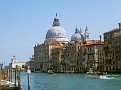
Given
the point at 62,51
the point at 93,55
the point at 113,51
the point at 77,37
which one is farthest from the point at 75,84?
the point at 77,37

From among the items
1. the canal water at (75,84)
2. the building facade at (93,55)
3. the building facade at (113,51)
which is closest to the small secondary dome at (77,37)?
the building facade at (93,55)

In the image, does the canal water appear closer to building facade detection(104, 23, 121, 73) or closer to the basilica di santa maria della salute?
building facade detection(104, 23, 121, 73)

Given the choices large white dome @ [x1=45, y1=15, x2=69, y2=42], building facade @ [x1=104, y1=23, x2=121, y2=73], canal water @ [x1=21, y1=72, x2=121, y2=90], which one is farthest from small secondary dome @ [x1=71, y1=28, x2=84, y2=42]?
canal water @ [x1=21, y1=72, x2=121, y2=90]

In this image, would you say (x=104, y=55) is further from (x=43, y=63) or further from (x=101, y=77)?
(x=43, y=63)

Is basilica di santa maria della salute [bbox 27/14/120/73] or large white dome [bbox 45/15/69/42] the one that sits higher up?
large white dome [bbox 45/15/69/42]

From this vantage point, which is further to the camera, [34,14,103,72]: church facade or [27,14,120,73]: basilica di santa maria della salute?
[34,14,103,72]: church facade

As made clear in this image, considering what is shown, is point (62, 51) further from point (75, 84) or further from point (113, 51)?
point (75, 84)

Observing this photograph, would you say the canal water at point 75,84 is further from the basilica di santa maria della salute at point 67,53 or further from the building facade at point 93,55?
the building facade at point 93,55

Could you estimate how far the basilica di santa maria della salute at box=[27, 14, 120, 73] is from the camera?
2265 inches

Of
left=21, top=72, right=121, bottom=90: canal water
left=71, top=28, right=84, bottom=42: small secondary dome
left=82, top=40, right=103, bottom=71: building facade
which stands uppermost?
left=71, top=28, right=84, bottom=42: small secondary dome

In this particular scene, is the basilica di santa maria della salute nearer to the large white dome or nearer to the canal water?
the large white dome

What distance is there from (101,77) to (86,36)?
48.5m

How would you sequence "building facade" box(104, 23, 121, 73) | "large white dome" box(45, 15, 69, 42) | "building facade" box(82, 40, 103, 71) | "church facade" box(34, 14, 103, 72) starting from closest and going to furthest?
"building facade" box(104, 23, 121, 73) < "building facade" box(82, 40, 103, 71) < "church facade" box(34, 14, 103, 72) < "large white dome" box(45, 15, 69, 42)

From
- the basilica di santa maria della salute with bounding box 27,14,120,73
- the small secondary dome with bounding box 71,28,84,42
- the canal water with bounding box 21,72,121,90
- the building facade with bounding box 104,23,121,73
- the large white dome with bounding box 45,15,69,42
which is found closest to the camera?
the canal water with bounding box 21,72,121,90
